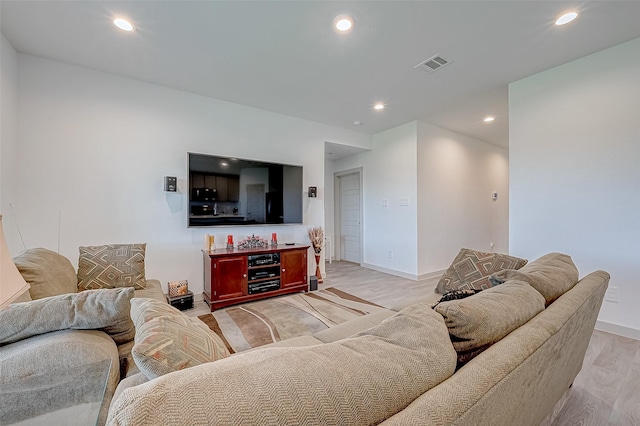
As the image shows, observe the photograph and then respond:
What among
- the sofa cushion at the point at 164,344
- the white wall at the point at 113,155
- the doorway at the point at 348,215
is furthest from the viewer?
the doorway at the point at 348,215

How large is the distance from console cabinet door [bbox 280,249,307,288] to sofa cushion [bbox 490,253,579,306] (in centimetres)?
257

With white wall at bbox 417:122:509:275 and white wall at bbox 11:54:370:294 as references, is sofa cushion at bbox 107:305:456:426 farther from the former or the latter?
white wall at bbox 417:122:509:275

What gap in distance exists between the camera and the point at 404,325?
0.74 metres

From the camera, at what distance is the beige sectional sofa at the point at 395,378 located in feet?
1.35

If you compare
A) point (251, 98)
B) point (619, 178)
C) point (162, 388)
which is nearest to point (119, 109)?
point (251, 98)

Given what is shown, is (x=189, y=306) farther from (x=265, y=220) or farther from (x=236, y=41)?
(x=236, y=41)

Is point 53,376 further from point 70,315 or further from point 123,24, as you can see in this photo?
point 123,24

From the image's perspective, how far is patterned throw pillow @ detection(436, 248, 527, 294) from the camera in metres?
1.92

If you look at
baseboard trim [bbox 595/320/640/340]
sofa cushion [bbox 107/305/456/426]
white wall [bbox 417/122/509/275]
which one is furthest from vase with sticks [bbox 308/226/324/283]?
sofa cushion [bbox 107/305/456/426]

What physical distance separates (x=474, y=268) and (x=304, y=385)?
79.6 inches

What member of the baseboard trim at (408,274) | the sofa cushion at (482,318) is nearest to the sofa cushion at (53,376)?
the sofa cushion at (482,318)

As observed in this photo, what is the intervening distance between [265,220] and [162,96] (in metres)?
2.02

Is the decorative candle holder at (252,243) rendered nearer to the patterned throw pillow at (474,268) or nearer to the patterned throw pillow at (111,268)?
the patterned throw pillow at (111,268)

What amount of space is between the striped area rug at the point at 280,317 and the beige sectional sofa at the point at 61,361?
122 centimetres
